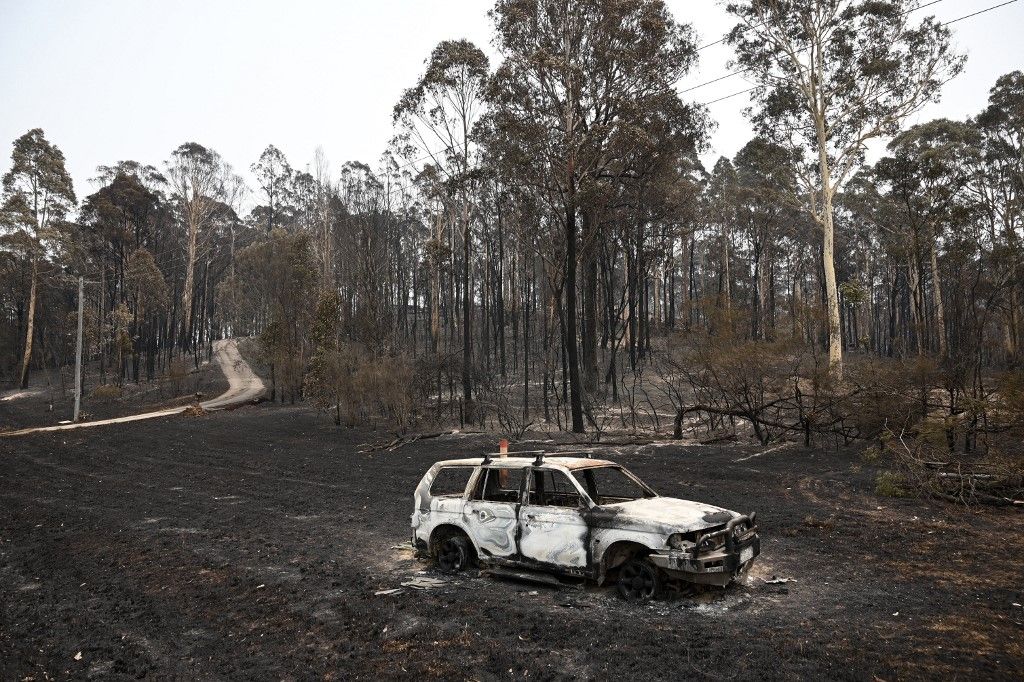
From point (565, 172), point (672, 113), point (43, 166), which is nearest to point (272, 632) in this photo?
point (565, 172)

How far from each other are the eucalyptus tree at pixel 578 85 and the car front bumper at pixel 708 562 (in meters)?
17.1

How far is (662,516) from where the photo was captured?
23.1 feet

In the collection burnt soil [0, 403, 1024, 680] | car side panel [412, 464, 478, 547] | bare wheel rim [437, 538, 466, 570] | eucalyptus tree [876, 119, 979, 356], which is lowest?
burnt soil [0, 403, 1024, 680]

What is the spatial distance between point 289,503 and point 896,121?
3029 centimetres

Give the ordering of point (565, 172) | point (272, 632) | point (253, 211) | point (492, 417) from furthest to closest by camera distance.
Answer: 1. point (253, 211)
2. point (492, 417)
3. point (565, 172)
4. point (272, 632)

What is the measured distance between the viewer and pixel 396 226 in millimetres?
59906

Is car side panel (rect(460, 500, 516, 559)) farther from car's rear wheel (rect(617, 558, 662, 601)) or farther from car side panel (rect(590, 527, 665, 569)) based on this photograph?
car's rear wheel (rect(617, 558, 662, 601))

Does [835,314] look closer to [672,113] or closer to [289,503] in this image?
[672,113]

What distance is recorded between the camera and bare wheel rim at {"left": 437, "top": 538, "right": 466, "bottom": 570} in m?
8.27

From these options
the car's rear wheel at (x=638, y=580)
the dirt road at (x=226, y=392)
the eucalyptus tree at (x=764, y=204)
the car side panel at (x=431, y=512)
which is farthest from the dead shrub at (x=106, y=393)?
the car's rear wheel at (x=638, y=580)

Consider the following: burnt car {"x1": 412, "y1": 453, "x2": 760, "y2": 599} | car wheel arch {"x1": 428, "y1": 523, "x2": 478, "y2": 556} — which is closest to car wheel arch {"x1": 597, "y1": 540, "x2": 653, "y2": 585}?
burnt car {"x1": 412, "y1": 453, "x2": 760, "y2": 599}

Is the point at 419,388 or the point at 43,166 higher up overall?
the point at 43,166

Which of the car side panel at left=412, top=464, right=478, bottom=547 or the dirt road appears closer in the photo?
the car side panel at left=412, top=464, right=478, bottom=547

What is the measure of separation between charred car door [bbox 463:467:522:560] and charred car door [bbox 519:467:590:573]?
17 cm
